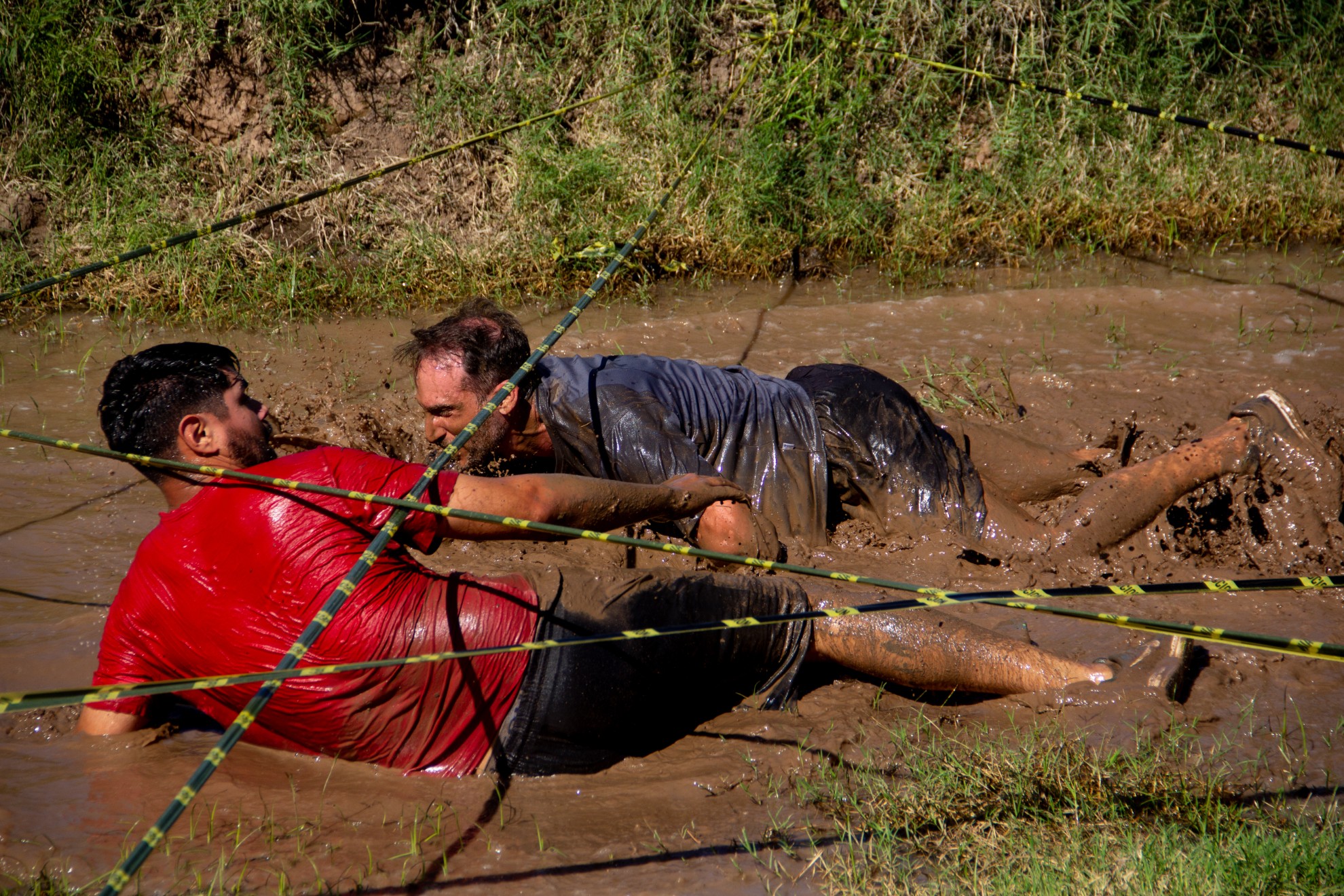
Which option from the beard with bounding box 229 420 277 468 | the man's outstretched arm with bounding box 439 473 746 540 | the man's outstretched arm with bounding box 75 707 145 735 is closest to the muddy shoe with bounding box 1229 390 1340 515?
the man's outstretched arm with bounding box 439 473 746 540

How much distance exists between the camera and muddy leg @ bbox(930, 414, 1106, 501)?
14.1ft

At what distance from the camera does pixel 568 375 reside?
3.80 metres

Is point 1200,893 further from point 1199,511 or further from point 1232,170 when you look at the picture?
point 1232,170

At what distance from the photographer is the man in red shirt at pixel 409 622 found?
2414 mm

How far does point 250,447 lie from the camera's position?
270 cm

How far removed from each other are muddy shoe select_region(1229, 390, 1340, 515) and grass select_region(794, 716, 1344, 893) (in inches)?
59.1

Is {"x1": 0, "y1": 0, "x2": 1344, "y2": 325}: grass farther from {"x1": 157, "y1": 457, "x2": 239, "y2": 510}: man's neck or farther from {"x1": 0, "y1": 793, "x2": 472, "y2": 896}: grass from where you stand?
{"x1": 0, "y1": 793, "x2": 472, "y2": 896}: grass

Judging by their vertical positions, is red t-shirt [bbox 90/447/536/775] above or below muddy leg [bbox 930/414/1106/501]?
above

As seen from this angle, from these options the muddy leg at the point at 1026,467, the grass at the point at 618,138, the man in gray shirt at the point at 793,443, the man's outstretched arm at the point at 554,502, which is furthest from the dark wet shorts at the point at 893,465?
the grass at the point at 618,138

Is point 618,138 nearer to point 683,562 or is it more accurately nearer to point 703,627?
point 683,562

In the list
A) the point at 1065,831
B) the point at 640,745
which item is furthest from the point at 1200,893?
the point at 640,745

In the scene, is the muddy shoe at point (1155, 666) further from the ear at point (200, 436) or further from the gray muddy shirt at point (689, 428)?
the ear at point (200, 436)

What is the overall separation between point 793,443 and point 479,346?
1205mm

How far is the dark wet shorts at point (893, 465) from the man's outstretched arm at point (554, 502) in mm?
1107
